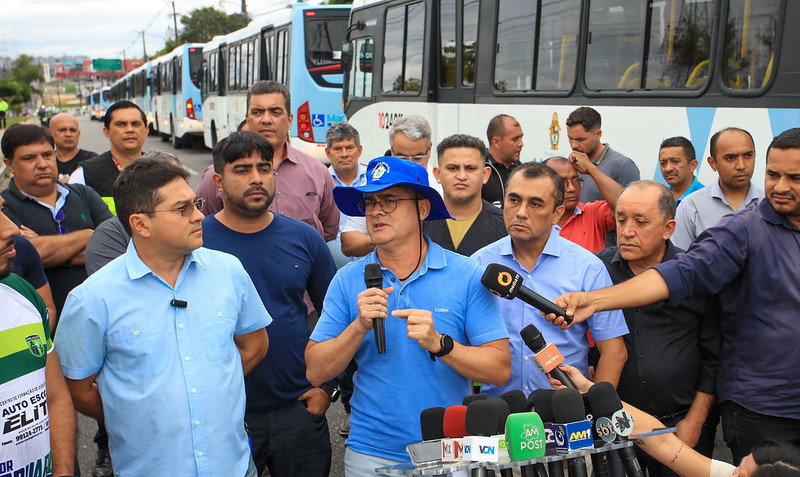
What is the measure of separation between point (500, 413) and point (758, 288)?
168 cm

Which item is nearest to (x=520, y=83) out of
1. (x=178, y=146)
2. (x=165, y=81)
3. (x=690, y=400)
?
(x=690, y=400)

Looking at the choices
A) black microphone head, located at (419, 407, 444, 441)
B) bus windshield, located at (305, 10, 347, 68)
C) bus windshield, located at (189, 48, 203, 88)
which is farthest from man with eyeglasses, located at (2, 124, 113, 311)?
bus windshield, located at (189, 48, 203, 88)

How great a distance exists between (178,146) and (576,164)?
27.5m

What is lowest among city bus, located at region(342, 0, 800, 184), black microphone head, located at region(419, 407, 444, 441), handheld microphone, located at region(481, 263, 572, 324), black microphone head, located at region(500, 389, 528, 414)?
black microphone head, located at region(419, 407, 444, 441)

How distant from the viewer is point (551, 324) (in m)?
3.31

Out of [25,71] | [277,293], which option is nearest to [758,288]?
[277,293]

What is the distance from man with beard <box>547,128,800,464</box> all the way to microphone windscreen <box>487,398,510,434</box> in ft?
3.69

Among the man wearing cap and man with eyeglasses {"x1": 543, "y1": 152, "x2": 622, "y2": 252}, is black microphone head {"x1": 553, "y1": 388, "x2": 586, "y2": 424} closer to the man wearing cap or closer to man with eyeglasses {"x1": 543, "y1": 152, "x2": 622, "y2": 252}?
the man wearing cap

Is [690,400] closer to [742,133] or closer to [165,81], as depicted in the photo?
[742,133]

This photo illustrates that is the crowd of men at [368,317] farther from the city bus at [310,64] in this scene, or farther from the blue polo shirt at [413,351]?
the city bus at [310,64]

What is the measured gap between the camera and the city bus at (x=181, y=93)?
92.9ft

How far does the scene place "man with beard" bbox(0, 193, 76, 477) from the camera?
243 centimetres

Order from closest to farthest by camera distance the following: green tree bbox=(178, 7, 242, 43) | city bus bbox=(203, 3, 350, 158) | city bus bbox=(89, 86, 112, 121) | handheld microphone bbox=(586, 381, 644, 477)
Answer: handheld microphone bbox=(586, 381, 644, 477), city bus bbox=(203, 3, 350, 158), green tree bbox=(178, 7, 242, 43), city bus bbox=(89, 86, 112, 121)

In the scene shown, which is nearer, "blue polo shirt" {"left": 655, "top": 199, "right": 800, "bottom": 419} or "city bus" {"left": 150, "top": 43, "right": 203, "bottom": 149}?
"blue polo shirt" {"left": 655, "top": 199, "right": 800, "bottom": 419}
